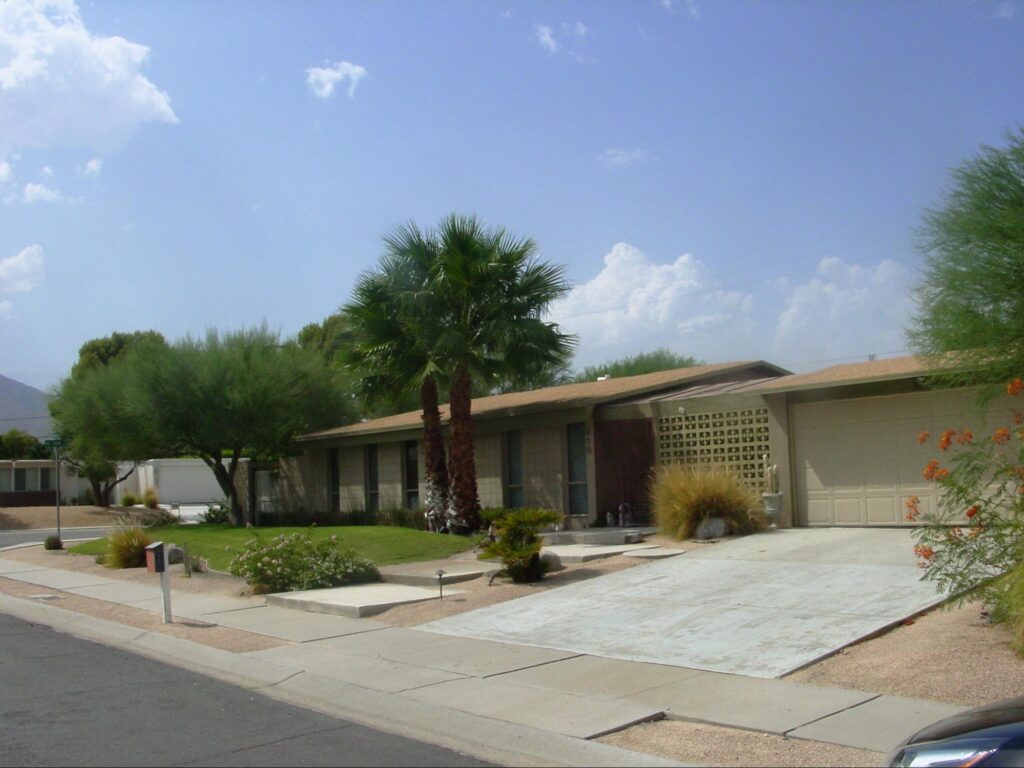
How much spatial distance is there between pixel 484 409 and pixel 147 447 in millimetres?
12862

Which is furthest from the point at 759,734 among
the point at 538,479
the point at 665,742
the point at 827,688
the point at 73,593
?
the point at 538,479

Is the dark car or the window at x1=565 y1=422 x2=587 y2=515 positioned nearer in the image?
the dark car

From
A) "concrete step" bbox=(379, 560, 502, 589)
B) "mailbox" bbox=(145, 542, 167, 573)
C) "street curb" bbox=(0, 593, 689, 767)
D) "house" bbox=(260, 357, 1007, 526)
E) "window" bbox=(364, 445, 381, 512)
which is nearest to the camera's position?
"street curb" bbox=(0, 593, 689, 767)

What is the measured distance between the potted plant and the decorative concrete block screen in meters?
0.26

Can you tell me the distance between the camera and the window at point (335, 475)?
31.7 m

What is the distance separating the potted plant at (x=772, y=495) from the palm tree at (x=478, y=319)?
6.01 m

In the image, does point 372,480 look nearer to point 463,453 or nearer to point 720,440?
point 463,453

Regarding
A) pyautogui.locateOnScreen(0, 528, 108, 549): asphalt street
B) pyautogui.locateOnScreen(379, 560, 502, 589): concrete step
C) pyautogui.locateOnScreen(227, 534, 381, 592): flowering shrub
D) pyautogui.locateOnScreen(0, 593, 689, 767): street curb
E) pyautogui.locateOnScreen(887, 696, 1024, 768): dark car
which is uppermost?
pyautogui.locateOnScreen(887, 696, 1024, 768): dark car

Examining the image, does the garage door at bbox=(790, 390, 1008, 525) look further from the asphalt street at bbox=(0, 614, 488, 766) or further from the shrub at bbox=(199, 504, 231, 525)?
the shrub at bbox=(199, 504, 231, 525)

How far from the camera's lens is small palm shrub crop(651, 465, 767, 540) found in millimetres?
17844

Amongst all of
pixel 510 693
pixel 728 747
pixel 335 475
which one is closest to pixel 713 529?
pixel 510 693

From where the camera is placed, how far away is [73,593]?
18266mm

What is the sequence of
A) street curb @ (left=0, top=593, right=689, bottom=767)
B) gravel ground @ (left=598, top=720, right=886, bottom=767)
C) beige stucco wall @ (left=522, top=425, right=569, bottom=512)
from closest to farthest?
gravel ground @ (left=598, top=720, right=886, bottom=767) → street curb @ (left=0, top=593, right=689, bottom=767) → beige stucco wall @ (left=522, top=425, right=569, bottom=512)

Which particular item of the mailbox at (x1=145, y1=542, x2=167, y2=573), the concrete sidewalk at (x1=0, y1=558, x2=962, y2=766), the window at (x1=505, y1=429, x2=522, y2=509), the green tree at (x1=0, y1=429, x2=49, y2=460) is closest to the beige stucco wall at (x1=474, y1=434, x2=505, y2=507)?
the window at (x1=505, y1=429, x2=522, y2=509)
